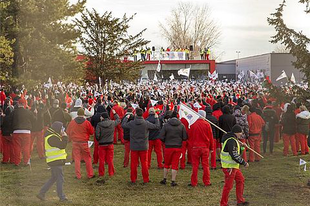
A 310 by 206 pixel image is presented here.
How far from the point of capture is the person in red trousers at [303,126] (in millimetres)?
12906

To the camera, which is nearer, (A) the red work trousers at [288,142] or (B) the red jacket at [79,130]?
(B) the red jacket at [79,130]

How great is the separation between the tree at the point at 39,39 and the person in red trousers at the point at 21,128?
11.2m

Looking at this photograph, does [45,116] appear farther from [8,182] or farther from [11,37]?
[11,37]

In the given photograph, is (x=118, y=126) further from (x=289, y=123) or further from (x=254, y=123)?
(x=289, y=123)

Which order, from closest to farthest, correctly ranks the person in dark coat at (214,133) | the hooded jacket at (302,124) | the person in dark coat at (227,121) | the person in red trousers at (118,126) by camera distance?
1. the person in dark coat at (214,133)
2. the person in dark coat at (227,121)
3. the hooded jacket at (302,124)
4. the person in red trousers at (118,126)

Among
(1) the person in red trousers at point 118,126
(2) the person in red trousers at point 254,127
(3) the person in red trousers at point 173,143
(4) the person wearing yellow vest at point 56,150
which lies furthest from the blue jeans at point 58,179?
A: (2) the person in red trousers at point 254,127

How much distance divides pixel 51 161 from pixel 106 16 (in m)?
20.0

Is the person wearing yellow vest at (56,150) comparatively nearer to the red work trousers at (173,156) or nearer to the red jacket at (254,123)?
the red work trousers at (173,156)

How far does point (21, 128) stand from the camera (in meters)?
11.4

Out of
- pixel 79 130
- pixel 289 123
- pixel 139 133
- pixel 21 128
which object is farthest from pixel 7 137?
pixel 289 123

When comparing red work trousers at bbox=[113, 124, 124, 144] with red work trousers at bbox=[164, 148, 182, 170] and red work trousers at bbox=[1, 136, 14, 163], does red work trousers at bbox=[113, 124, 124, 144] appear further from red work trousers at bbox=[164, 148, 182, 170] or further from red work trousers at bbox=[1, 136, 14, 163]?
red work trousers at bbox=[164, 148, 182, 170]

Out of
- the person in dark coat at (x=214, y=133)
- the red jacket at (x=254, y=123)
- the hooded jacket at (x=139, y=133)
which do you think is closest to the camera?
the hooded jacket at (x=139, y=133)

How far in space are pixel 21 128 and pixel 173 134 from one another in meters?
4.48

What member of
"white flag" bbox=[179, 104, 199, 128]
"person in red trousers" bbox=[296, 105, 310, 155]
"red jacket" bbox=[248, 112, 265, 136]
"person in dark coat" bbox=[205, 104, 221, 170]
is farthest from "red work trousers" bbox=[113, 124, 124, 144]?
"white flag" bbox=[179, 104, 199, 128]
